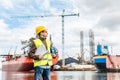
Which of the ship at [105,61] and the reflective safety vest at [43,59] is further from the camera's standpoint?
the ship at [105,61]

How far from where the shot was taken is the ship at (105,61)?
99375mm

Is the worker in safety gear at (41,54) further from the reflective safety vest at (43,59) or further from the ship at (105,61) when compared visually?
the ship at (105,61)

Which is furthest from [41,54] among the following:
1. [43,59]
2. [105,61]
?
[105,61]

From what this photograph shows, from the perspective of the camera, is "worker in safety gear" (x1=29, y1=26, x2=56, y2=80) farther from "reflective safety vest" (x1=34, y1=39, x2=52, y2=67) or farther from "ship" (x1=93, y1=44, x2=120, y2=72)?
"ship" (x1=93, y1=44, x2=120, y2=72)

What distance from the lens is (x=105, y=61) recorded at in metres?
100

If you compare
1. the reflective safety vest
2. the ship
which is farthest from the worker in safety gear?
the ship

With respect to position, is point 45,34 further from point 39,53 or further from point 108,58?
point 108,58

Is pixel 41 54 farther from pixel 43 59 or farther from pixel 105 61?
pixel 105 61

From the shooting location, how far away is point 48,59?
7078 millimetres

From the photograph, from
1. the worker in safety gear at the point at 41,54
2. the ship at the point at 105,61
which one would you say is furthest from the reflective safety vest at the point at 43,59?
the ship at the point at 105,61

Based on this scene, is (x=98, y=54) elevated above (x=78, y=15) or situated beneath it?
situated beneath

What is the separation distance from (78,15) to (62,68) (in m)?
19.7

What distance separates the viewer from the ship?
99.4 m

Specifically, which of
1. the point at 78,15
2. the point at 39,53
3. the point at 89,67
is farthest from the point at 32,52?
the point at 89,67
